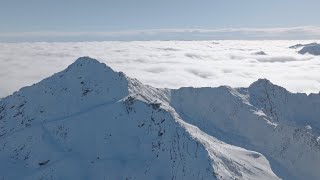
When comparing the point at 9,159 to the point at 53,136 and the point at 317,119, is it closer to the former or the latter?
the point at 53,136

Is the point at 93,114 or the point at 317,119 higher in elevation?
the point at 93,114

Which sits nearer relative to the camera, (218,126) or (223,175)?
(223,175)

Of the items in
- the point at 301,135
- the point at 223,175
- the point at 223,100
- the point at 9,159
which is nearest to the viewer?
the point at 223,175

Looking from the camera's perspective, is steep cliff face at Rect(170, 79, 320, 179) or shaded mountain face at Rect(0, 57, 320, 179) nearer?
shaded mountain face at Rect(0, 57, 320, 179)

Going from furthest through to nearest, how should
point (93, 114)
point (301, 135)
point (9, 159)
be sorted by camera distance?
point (301, 135), point (93, 114), point (9, 159)

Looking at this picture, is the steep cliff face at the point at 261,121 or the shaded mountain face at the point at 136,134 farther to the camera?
the steep cliff face at the point at 261,121

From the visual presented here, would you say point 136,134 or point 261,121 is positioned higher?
point 136,134

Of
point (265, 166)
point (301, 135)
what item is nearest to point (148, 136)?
point (265, 166)

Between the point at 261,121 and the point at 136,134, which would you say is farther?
the point at 261,121
